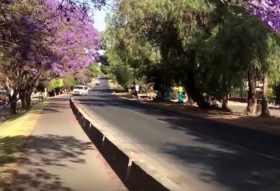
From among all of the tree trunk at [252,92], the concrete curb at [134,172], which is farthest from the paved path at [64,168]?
the tree trunk at [252,92]

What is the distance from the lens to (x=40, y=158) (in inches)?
481

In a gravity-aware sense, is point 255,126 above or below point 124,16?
below

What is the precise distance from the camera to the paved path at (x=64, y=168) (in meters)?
8.87

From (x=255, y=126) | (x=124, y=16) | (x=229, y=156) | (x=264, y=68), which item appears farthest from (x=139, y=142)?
(x=124, y=16)

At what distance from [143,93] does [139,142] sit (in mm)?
67952

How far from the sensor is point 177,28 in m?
32.4

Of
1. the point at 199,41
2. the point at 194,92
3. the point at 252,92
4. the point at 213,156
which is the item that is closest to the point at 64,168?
the point at 213,156

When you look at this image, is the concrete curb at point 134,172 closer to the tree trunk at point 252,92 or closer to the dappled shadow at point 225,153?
the dappled shadow at point 225,153

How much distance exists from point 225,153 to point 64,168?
504 cm

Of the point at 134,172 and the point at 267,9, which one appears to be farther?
the point at 134,172

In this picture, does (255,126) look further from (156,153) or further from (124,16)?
(124,16)

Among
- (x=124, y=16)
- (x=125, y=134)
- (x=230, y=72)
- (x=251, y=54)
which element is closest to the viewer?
(x=125, y=134)

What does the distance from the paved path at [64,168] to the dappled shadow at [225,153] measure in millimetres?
1990

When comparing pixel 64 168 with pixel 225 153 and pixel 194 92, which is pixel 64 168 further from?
pixel 194 92
